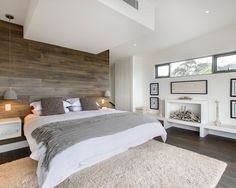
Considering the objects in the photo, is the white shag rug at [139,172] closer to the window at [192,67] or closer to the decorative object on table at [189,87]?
the decorative object on table at [189,87]

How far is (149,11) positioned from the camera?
2643 millimetres

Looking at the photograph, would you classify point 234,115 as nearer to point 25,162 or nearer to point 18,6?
point 25,162

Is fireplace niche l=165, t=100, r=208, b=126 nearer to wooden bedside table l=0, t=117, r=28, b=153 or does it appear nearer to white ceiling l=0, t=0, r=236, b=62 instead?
white ceiling l=0, t=0, r=236, b=62

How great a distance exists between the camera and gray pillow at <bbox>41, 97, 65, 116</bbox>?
3.02m

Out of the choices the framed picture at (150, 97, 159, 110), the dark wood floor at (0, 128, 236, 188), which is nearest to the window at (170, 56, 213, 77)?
the framed picture at (150, 97, 159, 110)

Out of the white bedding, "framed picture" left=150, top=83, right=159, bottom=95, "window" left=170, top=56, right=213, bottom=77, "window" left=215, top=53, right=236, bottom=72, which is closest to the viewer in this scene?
the white bedding

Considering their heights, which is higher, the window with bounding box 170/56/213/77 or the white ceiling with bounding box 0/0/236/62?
the white ceiling with bounding box 0/0/236/62

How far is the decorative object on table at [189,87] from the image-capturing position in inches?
157

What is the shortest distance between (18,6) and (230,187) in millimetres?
4300

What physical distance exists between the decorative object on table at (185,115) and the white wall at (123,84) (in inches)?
70.2

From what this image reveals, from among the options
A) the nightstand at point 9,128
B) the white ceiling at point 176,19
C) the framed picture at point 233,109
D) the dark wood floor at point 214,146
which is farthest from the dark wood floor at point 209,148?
the white ceiling at point 176,19

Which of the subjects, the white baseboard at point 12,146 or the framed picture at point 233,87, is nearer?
the white baseboard at point 12,146

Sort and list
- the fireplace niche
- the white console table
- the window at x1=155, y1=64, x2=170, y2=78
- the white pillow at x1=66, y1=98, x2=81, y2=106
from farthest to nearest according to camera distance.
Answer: the window at x1=155, y1=64, x2=170, y2=78 < the fireplace niche < the white pillow at x1=66, y1=98, x2=81, y2=106 < the white console table

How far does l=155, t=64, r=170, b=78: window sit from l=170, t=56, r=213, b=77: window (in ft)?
0.53
